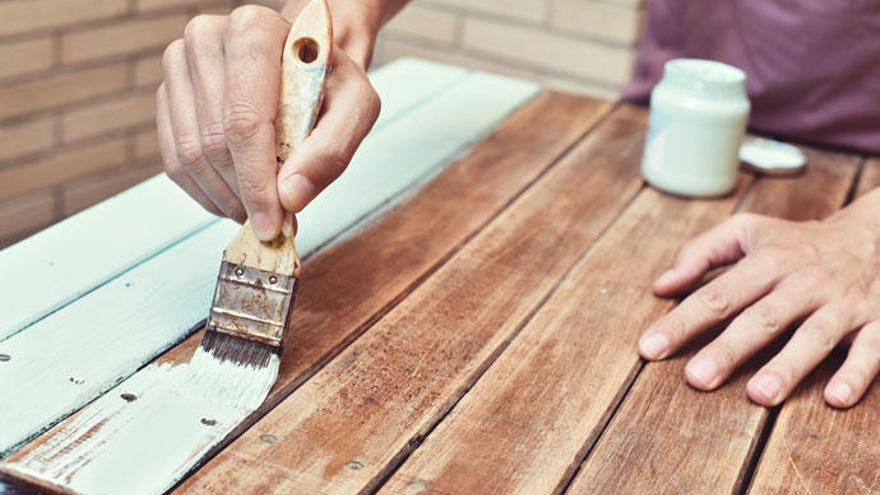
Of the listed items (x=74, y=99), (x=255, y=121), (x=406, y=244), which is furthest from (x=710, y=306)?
(x=74, y=99)

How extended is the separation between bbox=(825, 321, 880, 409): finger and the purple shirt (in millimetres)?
648

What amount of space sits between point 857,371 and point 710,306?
14 cm

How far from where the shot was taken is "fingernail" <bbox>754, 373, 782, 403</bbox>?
977 millimetres

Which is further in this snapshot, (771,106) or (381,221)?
(771,106)

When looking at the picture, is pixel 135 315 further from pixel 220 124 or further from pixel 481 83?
pixel 481 83

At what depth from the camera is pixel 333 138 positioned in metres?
0.99

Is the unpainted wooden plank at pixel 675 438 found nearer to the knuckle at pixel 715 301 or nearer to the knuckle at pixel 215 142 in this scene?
the knuckle at pixel 715 301

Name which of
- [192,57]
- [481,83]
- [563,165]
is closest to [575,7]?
[481,83]

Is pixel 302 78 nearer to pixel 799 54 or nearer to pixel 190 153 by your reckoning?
pixel 190 153

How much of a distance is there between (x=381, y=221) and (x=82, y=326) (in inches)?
15.4

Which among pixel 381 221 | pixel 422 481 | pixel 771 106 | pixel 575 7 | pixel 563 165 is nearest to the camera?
pixel 422 481

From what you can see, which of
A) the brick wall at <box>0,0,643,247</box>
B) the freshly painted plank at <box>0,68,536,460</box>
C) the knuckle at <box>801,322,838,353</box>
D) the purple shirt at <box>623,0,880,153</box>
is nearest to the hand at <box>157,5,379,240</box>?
the freshly painted plank at <box>0,68,536,460</box>

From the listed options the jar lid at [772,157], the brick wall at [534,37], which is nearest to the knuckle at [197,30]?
the jar lid at [772,157]

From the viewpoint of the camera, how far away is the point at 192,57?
1.04 meters
